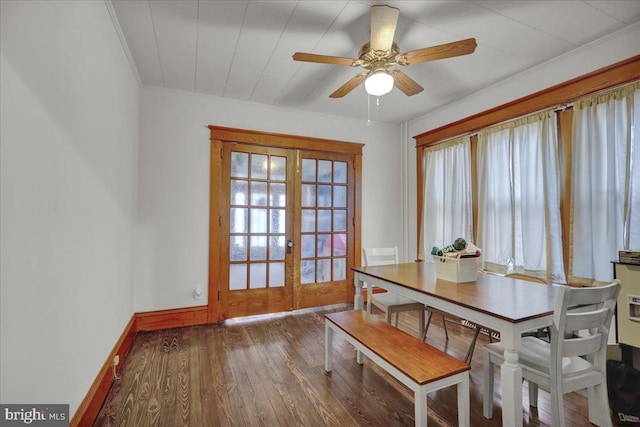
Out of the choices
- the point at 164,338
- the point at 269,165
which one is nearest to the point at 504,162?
the point at 269,165

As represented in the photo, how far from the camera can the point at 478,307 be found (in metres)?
1.50

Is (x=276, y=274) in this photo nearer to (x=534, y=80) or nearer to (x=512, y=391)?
(x=512, y=391)

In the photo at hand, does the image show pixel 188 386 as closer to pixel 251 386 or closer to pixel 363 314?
pixel 251 386

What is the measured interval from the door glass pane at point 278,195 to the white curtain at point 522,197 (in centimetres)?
237

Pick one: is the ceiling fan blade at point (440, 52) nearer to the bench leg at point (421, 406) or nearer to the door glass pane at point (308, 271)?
the bench leg at point (421, 406)

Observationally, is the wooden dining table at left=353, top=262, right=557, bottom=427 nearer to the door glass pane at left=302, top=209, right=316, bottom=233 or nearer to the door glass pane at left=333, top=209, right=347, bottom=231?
the door glass pane at left=302, top=209, right=316, bottom=233

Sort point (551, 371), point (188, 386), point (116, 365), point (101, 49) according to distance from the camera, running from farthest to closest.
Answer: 1. point (116, 365)
2. point (188, 386)
3. point (101, 49)
4. point (551, 371)

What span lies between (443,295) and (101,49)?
267 centimetres

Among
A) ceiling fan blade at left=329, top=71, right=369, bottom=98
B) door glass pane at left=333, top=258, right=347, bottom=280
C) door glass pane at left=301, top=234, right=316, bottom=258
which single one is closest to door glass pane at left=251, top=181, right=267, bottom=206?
door glass pane at left=301, top=234, right=316, bottom=258

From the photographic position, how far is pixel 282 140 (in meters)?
3.83

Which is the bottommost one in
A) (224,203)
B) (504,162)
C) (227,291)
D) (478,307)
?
Answer: (227,291)

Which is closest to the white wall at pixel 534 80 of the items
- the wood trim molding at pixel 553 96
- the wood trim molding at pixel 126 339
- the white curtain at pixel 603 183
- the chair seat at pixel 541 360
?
the wood trim molding at pixel 553 96

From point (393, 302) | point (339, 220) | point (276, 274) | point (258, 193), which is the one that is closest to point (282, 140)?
point (258, 193)

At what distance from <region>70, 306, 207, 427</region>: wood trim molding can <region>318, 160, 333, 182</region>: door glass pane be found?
2242 millimetres
